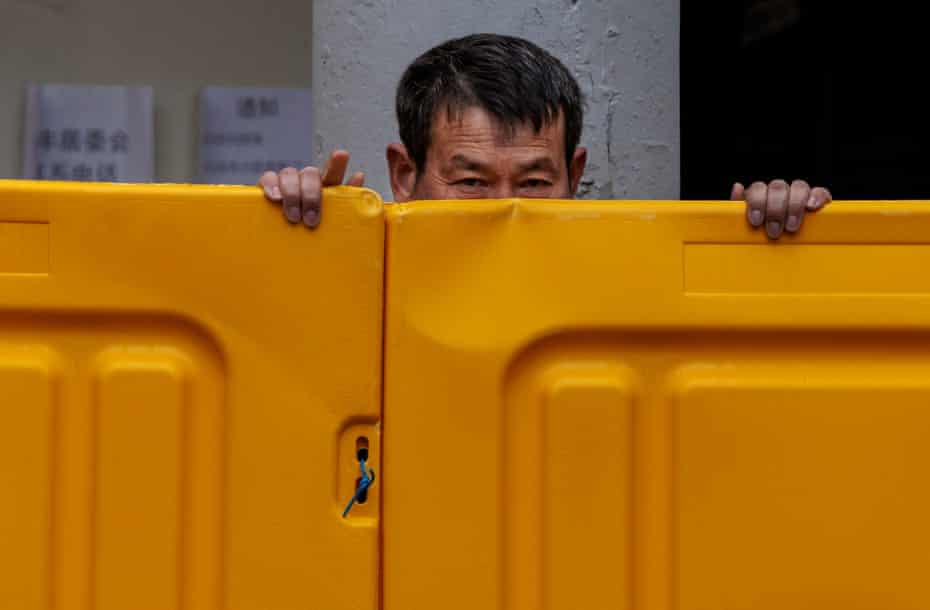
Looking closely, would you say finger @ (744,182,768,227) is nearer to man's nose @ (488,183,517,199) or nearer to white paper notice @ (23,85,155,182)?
man's nose @ (488,183,517,199)

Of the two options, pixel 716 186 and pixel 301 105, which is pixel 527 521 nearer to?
pixel 301 105

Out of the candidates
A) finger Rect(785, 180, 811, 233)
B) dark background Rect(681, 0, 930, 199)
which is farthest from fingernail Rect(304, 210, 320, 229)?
dark background Rect(681, 0, 930, 199)

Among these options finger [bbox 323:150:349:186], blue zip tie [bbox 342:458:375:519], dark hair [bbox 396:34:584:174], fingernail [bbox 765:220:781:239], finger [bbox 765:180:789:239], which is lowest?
blue zip tie [bbox 342:458:375:519]

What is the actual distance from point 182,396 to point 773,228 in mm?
882

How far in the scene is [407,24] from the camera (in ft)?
10.8

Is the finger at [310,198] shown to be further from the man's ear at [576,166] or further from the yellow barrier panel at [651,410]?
the man's ear at [576,166]

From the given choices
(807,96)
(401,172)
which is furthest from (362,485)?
(807,96)

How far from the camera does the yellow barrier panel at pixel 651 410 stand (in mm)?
1886

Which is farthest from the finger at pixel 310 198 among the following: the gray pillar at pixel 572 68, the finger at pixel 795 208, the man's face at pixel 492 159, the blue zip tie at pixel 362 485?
the gray pillar at pixel 572 68

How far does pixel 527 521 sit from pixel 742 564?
32 centimetres

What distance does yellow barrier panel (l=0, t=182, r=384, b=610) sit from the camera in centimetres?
186

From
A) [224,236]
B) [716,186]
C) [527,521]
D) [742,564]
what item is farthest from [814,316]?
[716,186]

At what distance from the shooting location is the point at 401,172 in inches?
105

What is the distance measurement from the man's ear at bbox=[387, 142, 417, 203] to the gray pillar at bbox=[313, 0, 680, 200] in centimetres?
62
